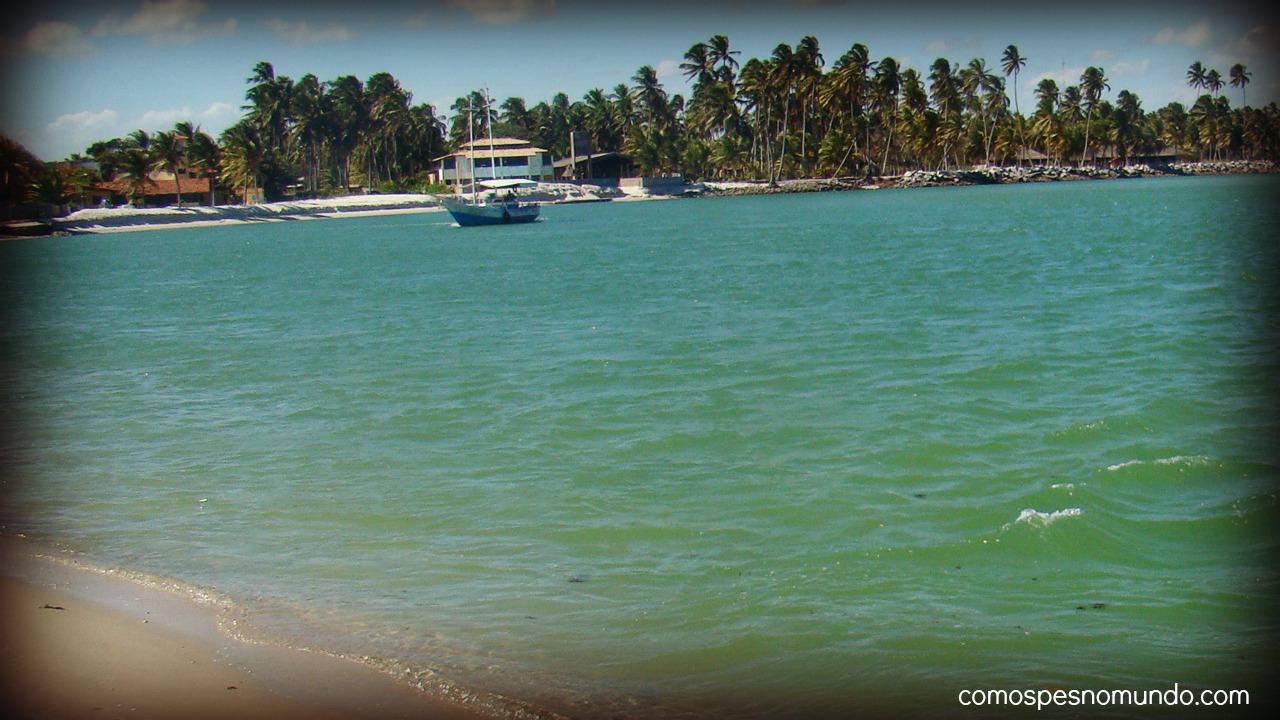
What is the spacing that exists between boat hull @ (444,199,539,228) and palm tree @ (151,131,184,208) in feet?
132

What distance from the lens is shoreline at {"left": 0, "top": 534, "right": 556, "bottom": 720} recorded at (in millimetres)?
6137

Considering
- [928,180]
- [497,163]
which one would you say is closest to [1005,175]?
[928,180]

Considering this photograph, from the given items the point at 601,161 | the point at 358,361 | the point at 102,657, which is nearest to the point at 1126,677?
the point at 102,657

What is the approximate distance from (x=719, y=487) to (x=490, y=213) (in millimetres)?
73795

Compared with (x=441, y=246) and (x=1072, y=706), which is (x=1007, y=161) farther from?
(x=1072, y=706)

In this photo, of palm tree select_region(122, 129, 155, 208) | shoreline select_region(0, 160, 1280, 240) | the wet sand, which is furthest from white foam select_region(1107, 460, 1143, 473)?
palm tree select_region(122, 129, 155, 208)

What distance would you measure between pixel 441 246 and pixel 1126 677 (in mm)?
56831

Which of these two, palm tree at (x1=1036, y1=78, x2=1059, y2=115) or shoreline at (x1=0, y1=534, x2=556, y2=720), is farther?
palm tree at (x1=1036, y1=78, x2=1059, y2=115)

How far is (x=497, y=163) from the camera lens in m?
133

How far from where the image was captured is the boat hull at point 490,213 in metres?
81.3

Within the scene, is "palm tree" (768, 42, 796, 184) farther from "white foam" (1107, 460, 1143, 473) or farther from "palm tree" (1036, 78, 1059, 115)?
"white foam" (1107, 460, 1143, 473)

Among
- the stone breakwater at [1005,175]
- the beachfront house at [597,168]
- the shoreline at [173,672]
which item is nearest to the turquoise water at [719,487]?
the shoreline at [173,672]

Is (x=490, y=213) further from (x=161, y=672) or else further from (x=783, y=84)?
(x=161, y=672)

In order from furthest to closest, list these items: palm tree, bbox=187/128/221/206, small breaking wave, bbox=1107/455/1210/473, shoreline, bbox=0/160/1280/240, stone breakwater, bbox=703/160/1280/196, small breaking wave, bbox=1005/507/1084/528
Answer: stone breakwater, bbox=703/160/1280/196 → palm tree, bbox=187/128/221/206 → shoreline, bbox=0/160/1280/240 → small breaking wave, bbox=1107/455/1210/473 → small breaking wave, bbox=1005/507/1084/528
